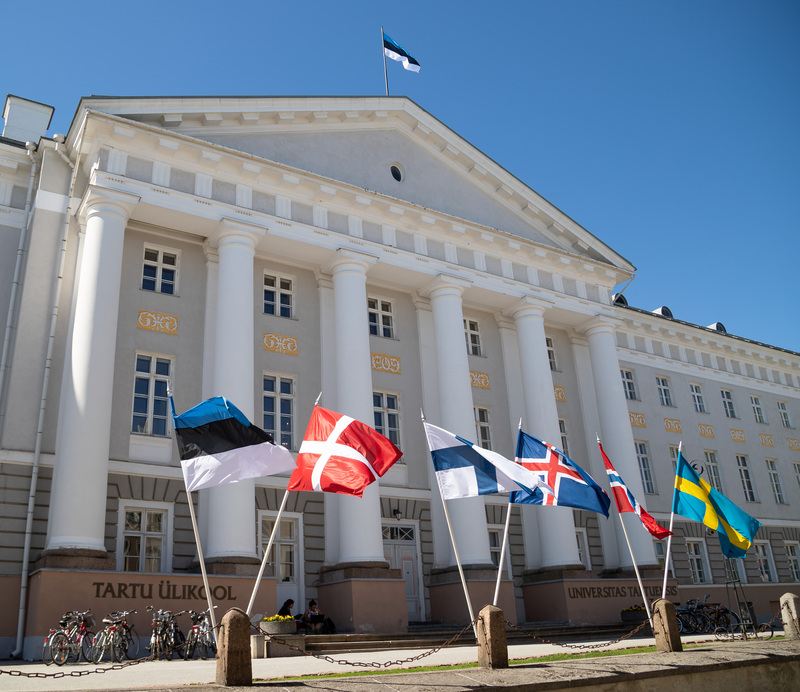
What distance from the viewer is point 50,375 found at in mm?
17672

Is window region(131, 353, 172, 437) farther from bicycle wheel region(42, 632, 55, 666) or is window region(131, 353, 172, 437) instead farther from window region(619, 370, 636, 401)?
window region(619, 370, 636, 401)

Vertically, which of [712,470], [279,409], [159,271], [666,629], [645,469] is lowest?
[666,629]

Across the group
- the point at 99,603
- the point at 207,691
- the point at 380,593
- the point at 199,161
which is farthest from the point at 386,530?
the point at 207,691

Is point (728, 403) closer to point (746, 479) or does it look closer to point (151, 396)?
point (746, 479)

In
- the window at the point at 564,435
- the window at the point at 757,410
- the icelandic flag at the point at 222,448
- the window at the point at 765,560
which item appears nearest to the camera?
the icelandic flag at the point at 222,448

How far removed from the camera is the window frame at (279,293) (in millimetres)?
22078

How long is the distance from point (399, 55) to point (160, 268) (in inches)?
461

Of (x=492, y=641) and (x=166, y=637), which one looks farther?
(x=166, y=637)

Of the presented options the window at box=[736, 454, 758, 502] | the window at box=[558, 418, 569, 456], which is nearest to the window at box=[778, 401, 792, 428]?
the window at box=[736, 454, 758, 502]

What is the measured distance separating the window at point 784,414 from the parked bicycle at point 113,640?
107 ft

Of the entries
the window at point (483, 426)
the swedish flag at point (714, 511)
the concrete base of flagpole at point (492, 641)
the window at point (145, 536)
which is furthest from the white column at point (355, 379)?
the concrete base of flagpole at point (492, 641)

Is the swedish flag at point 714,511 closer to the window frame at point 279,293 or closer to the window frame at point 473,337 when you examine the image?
→ the window frame at point 473,337

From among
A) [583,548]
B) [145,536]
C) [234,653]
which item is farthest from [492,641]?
[583,548]

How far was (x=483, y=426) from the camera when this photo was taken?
24984 millimetres
